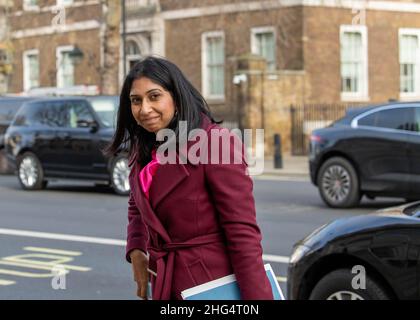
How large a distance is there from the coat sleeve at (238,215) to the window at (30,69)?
40.3 meters

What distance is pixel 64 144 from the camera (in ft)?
55.9

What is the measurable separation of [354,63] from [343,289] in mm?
27533

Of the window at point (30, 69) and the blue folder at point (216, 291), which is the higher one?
the window at point (30, 69)

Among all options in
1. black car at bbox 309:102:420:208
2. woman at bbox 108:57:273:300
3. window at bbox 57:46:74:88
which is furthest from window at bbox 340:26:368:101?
woman at bbox 108:57:273:300

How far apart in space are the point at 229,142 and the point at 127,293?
480cm

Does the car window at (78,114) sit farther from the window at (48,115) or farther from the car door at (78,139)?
the window at (48,115)

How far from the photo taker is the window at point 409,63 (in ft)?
110

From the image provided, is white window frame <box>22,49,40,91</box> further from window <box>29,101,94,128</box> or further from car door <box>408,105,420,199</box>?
car door <box>408,105,420,199</box>

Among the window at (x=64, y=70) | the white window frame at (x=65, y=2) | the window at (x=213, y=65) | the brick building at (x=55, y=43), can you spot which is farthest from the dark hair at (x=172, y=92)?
the window at (x=64, y=70)

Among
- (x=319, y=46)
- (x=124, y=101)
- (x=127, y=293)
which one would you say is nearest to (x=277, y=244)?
(x=127, y=293)

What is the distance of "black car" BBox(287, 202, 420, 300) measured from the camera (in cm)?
538

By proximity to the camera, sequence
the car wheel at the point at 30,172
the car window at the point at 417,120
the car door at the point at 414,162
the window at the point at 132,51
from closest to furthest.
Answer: the car door at the point at 414,162 < the car window at the point at 417,120 < the car wheel at the point at 30,172 < the window at the point at 132,51

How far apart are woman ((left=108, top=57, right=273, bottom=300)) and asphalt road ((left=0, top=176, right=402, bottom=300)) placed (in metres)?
4.38
